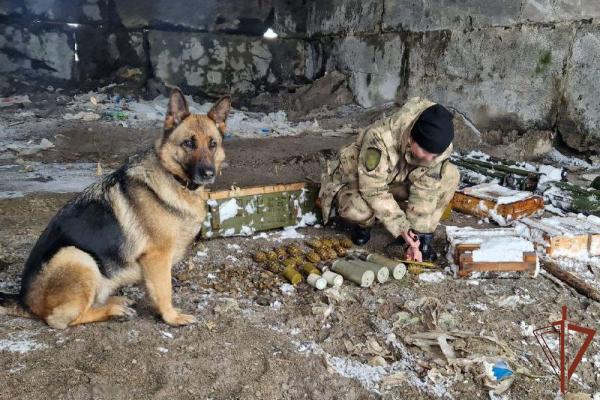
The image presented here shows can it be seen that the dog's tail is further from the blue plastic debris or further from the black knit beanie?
the black knit beanie

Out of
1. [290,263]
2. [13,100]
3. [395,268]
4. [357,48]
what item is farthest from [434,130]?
[13,100]

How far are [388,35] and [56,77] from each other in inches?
279

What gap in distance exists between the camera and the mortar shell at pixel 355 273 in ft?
11.1

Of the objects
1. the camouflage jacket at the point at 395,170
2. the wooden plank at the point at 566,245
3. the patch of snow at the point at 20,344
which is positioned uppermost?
the camouflage jacket at the point at 395,170

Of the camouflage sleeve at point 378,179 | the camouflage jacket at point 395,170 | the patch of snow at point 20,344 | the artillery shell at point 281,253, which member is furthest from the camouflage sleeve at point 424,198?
the patch of snow at point 20,344

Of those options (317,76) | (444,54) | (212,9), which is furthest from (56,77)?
(444,54)

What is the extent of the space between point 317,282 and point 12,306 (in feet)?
6.35

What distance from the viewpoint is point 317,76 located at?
36.9 ft

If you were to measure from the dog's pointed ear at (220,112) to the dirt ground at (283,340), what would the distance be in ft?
3.97

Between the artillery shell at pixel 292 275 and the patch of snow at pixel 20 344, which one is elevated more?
the artillery shell at pixel 292 275

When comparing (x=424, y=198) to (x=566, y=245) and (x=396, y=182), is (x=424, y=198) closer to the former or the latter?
(x=396, y=182)

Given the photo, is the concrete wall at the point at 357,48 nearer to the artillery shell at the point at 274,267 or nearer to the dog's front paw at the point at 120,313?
the artillery shell at the point at 274,267

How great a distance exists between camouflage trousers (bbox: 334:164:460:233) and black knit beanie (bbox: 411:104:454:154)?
67cm

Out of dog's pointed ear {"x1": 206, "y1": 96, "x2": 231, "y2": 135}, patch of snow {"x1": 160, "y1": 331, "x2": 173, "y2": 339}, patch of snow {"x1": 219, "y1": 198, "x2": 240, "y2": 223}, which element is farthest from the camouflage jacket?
patch of snow {"x1": 160, "y1": 331, "x2": 173, "y2": 339}
